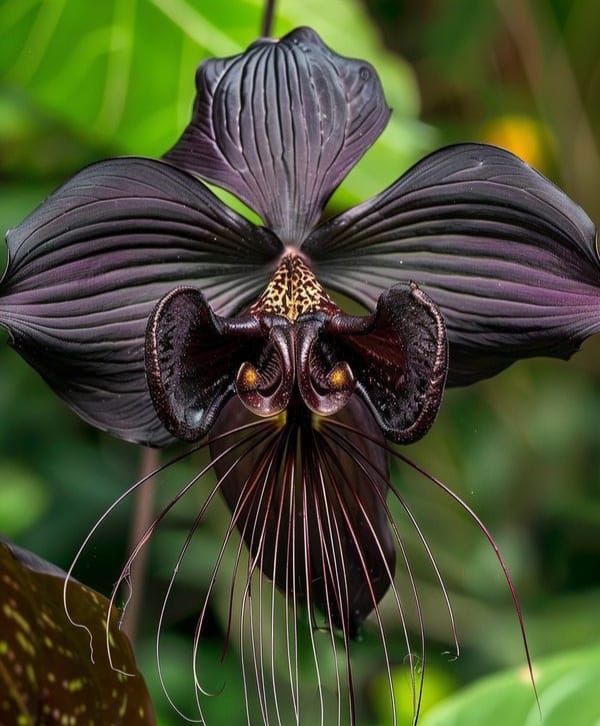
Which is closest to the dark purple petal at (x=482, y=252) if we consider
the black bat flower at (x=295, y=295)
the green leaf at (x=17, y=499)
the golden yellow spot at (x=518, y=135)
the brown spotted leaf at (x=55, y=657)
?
the black bat flower at (x=295, y=295)

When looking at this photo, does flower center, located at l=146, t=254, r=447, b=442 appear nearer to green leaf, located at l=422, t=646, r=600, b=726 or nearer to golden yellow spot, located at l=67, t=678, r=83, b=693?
golden yellow spot, located at l=67, t=678, r=83, b=693

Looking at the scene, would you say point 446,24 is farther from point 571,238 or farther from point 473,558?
point 571,238

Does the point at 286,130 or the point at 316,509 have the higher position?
the point at 286,130

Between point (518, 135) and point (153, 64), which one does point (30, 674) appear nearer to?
point (153, 64)

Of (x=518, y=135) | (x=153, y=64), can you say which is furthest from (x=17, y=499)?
(x=518, y=135)

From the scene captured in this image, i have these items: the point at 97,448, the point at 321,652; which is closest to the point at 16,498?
the point at 97,448

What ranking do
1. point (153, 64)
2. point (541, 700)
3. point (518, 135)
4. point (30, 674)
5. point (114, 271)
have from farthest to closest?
1. point (518, 135)
2. point (153, 64)
3. point (541, 700)
4. point (114, 271)
5. point (30, 674)
